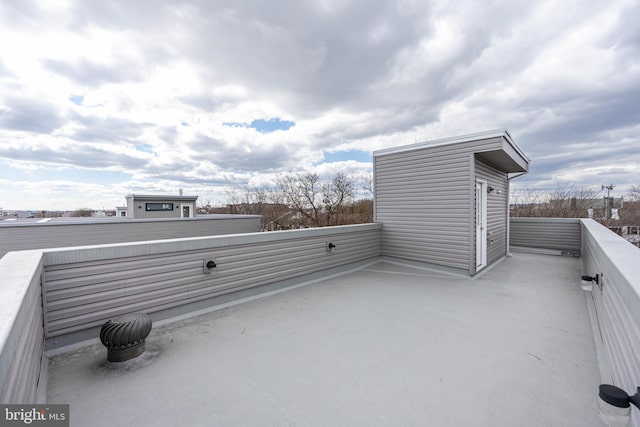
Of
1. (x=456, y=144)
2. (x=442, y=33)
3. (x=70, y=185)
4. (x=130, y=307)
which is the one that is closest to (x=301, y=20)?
(x=442, y=33)

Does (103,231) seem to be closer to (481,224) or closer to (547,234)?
(481,224)

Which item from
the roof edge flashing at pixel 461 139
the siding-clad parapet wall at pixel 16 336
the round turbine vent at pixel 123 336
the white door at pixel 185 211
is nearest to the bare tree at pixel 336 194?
the roof edge flashing at pixel 461 139

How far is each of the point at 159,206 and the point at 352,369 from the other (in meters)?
15.5

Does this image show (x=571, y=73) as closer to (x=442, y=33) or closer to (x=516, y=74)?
(x=516, y=74)

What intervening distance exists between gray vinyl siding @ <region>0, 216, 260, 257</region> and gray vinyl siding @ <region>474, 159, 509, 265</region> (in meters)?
9.90

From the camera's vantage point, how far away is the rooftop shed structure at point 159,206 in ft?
45.7

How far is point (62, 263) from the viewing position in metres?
2.49

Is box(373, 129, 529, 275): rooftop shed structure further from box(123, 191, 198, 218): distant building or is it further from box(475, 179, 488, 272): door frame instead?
box(123, 191, 198, 218): distant building

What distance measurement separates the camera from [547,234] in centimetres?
782

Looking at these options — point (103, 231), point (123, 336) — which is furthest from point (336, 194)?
point (123, 336)

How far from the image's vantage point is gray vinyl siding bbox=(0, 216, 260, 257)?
7412mm

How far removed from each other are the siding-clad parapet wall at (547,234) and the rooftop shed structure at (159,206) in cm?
1542

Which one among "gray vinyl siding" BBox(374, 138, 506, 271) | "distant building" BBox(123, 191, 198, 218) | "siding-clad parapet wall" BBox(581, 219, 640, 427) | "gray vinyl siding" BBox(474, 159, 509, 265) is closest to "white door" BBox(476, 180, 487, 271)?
"gray vinyl siding" BBox(474, 159, 509, 265)

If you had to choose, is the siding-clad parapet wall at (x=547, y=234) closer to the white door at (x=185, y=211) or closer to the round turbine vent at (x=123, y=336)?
the round turbine vent at (x=123, y=336)
